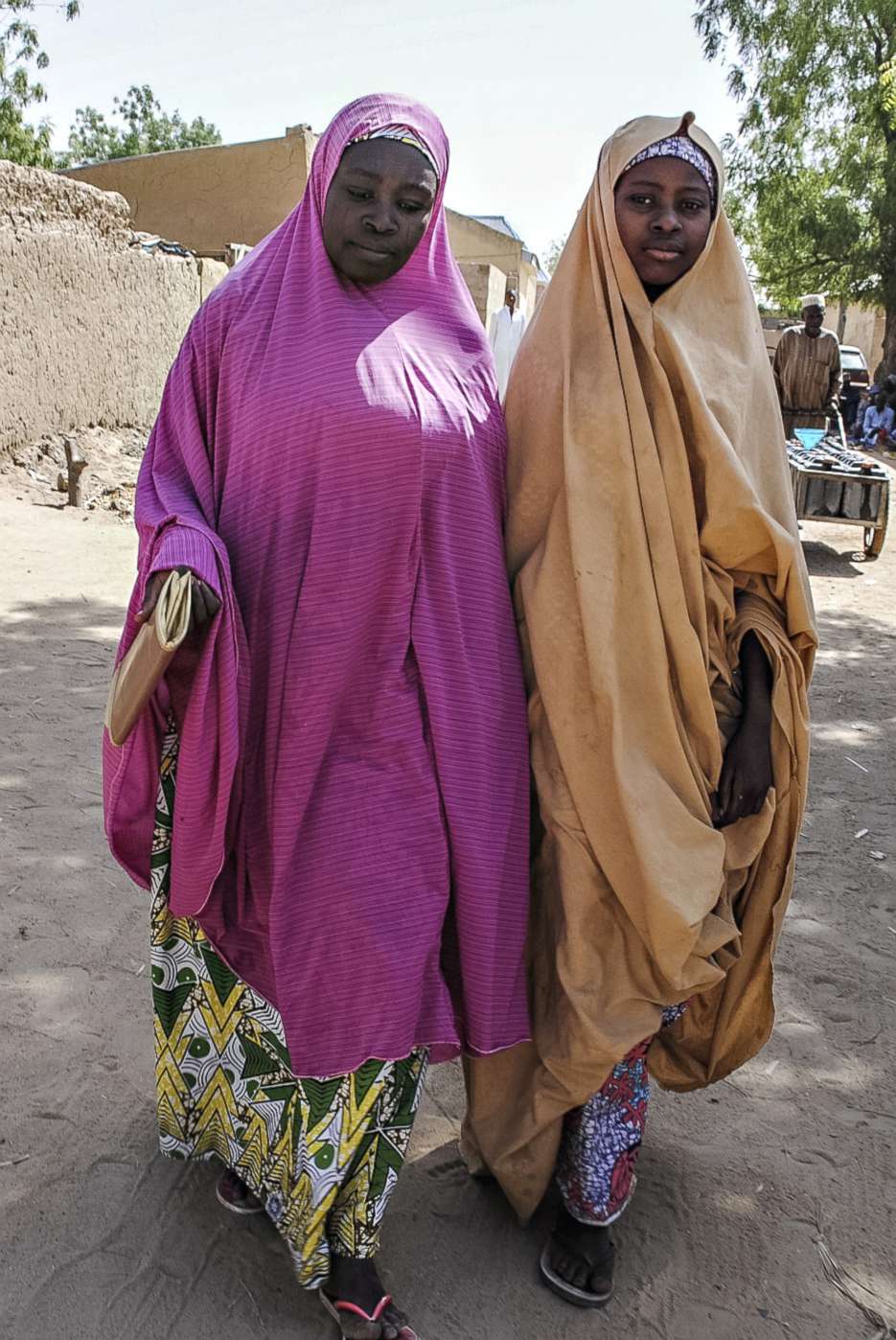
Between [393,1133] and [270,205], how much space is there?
1699 cm

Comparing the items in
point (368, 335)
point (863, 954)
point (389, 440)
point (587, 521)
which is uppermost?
point (368, 335)

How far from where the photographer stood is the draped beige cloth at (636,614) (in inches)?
79.0

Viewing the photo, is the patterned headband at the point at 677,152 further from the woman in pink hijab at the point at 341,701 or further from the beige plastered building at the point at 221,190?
the beige plastered building at the point at 221,190

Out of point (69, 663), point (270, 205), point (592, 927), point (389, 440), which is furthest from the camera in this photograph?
point (270, 205)

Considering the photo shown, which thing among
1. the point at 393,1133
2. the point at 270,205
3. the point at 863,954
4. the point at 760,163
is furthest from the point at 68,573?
the point at 760,163

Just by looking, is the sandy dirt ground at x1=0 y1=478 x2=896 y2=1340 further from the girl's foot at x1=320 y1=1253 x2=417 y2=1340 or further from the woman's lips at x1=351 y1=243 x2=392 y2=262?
the woman's lips at x1=351 y1=243 x2=392 y2=262

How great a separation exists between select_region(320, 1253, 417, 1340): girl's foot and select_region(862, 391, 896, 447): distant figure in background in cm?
1956

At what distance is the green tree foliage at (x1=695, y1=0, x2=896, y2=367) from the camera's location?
65.4 feet

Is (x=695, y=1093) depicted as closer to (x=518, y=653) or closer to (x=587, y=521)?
(x=518, y=653)

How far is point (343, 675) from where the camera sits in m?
1.93

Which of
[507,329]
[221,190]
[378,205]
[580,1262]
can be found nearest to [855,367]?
[221,190]

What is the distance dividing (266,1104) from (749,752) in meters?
1.04

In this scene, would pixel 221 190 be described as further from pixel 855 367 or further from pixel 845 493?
pixel 855 367

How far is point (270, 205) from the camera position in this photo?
1716 centimetres
